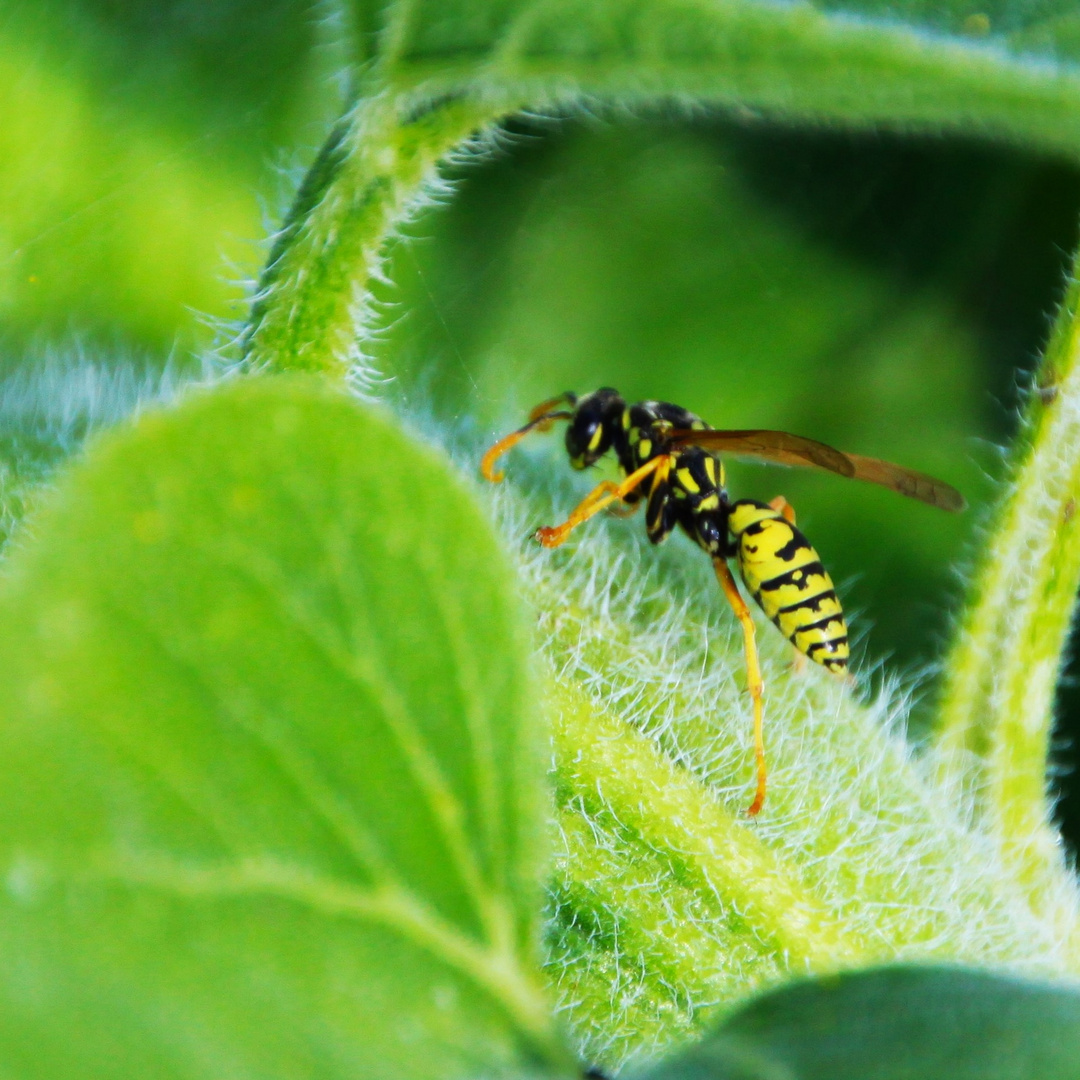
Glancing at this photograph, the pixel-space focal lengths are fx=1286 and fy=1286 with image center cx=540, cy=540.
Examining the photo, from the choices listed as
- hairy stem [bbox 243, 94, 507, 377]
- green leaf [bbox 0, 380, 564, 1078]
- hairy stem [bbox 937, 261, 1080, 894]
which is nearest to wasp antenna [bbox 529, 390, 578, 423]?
hairy stem [bbox 243, 94, 507, 377]

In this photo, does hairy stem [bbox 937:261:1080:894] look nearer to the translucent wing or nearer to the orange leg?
the translucent wing

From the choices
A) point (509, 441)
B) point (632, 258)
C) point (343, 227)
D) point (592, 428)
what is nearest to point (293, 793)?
point (343, 227)

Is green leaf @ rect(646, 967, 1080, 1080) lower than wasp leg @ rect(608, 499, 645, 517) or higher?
lower

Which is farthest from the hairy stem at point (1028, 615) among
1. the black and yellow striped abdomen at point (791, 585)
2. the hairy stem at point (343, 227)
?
the hairy stem at point (343, 227)

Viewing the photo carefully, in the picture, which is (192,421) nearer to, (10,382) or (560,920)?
(560,920)

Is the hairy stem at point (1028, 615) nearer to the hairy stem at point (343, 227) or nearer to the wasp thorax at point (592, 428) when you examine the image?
the wasp thorax at point (592, 428)

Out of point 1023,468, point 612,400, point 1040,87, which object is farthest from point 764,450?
point 1040,87
